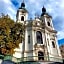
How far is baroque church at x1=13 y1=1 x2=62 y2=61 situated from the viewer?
36531mm

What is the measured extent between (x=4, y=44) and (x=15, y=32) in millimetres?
3694

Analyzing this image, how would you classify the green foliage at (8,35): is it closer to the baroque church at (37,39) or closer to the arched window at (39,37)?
the baroque church at (37,39)

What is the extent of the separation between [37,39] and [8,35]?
1239 centimetres

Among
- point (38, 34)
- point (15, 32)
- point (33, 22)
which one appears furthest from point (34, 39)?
point (15, 32)

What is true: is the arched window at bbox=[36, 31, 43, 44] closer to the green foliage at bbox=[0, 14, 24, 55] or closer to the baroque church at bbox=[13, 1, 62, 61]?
the baroque church at bbox=[13, 1, 62, 61]

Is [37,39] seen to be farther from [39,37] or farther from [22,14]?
[22,14]

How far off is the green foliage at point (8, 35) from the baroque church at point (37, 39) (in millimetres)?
5882

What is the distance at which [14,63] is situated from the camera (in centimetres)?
2525

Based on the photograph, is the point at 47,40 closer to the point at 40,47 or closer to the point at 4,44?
the point at 40,47

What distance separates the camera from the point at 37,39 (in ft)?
128

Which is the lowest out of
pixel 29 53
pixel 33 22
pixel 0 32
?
pixel 29 53

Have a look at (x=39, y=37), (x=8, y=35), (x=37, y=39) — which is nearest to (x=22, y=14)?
(x=39, y=37)

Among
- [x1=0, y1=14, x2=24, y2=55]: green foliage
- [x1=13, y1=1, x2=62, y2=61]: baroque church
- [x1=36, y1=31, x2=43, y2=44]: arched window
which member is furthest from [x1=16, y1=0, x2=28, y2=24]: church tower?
[x1=0, y1=14, x2=24, y2=55]: green foliage

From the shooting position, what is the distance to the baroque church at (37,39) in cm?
3653
